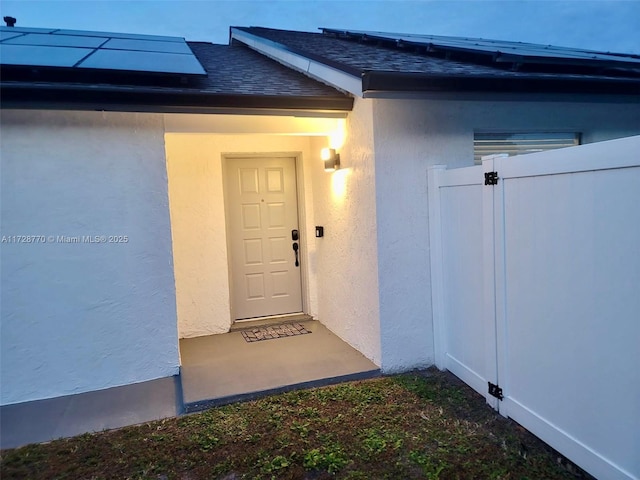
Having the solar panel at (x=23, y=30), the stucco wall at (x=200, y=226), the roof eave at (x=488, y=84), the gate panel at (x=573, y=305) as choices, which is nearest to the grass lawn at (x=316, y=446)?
the gate panel at (x=573, y=305)

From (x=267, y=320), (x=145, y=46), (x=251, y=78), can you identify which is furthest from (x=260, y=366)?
(x=145, y=46)

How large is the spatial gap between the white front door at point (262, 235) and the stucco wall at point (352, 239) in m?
0.56

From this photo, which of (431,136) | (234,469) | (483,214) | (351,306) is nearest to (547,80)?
(431,136)

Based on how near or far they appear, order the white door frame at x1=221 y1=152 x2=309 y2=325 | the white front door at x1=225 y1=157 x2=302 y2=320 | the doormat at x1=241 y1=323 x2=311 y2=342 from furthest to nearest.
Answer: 1. the white front door at x1=225 y1=157 x2=302 y2=320
2. the white door frame at x1=221 y1=152 x2=309 y2=325
3. the doormat at x1=241 y1=323 x2=311 y2=342

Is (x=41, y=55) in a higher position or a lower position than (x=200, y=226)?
higher

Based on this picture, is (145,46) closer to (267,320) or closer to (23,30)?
(23,30)

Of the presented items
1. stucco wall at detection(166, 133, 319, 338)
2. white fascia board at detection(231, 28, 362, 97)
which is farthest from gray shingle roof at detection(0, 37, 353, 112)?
stucco wall at detection(166, 133, 319, 338)

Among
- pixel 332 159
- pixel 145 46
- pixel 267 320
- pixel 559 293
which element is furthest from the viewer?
pixel 267 320

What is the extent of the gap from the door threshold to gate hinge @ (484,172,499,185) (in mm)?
3693

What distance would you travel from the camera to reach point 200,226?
5758mm

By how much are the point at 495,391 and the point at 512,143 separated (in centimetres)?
276

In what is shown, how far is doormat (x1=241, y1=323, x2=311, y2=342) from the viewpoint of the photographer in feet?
18.3

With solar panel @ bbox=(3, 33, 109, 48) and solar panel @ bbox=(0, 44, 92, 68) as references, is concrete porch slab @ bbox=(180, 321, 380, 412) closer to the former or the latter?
solar panel @ bbox=(0, 44, 92, 68)

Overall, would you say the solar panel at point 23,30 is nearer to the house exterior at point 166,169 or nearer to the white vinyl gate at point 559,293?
the house exterior at point 166,169
